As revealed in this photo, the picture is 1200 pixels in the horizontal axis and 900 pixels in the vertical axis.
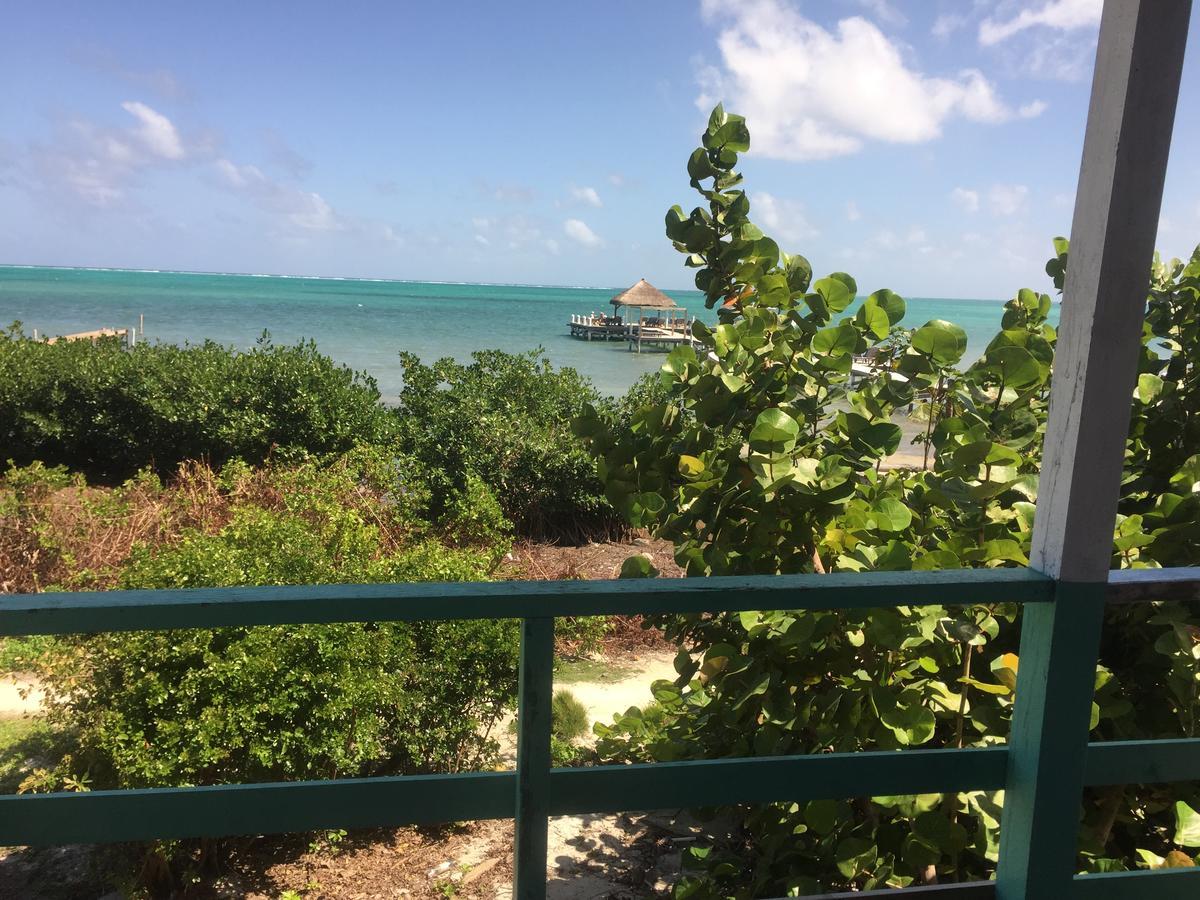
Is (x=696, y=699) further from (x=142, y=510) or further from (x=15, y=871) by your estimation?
(x=142, y=510)

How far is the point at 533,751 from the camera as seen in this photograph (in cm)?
140

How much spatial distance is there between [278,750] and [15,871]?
1.25m

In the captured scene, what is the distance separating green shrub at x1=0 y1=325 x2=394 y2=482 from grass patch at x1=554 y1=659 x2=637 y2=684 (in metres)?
3.66

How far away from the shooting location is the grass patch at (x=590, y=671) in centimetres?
570

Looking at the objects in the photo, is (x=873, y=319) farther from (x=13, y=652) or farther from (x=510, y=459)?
(x=510, y=459)

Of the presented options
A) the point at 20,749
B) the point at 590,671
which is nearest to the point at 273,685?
the point at 20,749

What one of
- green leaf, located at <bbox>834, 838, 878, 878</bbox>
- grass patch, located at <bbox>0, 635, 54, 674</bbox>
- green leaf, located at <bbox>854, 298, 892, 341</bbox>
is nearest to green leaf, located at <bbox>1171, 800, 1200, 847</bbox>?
green leaf, located at <bbox>834, 838, 878, 878</bbox>

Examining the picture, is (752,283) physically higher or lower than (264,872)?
higher

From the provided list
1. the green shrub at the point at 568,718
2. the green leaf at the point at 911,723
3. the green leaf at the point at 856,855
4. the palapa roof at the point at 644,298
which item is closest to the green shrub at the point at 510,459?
the green shrub at the point at 568,718

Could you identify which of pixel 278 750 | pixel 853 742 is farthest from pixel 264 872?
pixel 853 742

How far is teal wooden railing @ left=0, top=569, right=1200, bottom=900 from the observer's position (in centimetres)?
127

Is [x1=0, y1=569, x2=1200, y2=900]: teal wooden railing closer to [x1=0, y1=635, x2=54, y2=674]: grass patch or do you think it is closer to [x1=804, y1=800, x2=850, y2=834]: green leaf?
[x1=804, y1=800, x2=850, y2=834]: green leaf

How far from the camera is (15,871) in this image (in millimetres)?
3488

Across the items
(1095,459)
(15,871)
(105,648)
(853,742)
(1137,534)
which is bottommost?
(15,871)
